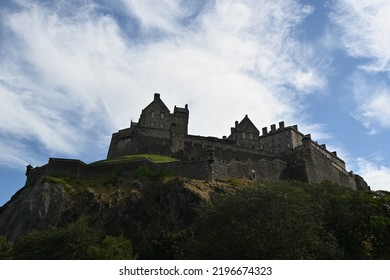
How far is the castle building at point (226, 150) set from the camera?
50812 mm

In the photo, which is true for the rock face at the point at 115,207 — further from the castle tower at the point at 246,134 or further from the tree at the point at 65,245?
the castle tower at the point at 246,134

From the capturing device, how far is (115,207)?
42.7 metres

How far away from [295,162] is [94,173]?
2881 centimetres

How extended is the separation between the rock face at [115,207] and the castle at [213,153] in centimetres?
351

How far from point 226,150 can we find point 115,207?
2409 centimetres

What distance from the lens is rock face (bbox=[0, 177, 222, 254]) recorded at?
134 feet

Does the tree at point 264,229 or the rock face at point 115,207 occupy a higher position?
the rock face at point 115,207

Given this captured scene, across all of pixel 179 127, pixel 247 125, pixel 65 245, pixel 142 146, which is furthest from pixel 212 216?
pixel 247 125

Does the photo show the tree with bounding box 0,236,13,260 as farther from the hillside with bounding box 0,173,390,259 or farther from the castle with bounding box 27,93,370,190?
the castle with bounding box 27,93,370,190

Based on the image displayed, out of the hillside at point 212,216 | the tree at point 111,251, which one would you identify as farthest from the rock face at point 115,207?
the tree at point 111,251

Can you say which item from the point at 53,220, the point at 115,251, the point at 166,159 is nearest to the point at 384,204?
the point at 115,251

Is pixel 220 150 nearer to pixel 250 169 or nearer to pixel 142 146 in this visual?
pixel 250 169

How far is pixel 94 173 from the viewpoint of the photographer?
51.1 metres

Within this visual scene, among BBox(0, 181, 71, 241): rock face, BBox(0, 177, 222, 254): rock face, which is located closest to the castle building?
BBox(0, 177, 222, 254): rock face
